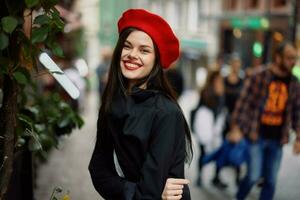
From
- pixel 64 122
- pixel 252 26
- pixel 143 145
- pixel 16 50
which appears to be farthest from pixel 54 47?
pixel 252 26

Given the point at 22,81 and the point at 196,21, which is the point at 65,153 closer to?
the point at 22,81

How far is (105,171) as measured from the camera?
2213 mm

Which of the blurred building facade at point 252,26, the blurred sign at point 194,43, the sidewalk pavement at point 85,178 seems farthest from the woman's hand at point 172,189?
the blurred sign at point 194,43

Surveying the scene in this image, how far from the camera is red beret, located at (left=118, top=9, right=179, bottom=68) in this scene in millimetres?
2158

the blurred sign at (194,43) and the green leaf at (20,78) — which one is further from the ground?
the green leaf at (20,78)

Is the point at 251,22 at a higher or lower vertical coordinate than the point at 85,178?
higher

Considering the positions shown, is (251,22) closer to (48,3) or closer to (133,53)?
(133,53)

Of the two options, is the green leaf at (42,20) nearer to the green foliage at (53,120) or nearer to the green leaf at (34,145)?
the green leaf at (34,145)

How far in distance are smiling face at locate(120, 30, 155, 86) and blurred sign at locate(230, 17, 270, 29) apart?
64.8 feet

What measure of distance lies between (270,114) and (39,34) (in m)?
3.42

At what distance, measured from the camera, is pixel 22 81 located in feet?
6.48

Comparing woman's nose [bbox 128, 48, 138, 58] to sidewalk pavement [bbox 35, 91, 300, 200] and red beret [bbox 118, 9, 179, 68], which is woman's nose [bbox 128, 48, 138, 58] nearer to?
red beret [bbox 118, 9, 179, 68]

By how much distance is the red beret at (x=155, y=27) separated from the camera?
2158mm

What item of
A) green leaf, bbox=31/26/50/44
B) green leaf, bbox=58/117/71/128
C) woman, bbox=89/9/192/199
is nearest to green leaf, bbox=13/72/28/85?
green leaf, bbox=31/26/50/44
